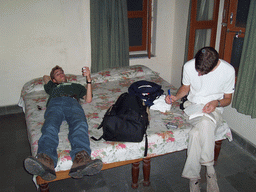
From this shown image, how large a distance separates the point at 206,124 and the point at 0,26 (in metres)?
3.69

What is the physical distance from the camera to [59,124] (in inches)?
94.1

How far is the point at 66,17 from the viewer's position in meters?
4.11

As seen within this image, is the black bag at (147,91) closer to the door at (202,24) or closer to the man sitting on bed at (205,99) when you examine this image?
the man sitting on bed at (205,99)

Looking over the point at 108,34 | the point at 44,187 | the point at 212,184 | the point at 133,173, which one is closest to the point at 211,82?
the point at 212,184

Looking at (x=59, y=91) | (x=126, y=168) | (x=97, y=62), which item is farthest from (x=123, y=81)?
(x=126, y=168)

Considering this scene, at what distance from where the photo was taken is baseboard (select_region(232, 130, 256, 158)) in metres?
2.99

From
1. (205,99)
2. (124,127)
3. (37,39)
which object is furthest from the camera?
(37,39)

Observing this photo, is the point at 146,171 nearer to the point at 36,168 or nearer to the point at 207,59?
the point at 36,168

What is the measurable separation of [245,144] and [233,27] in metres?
1.72

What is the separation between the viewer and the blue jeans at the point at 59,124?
2.00 metres

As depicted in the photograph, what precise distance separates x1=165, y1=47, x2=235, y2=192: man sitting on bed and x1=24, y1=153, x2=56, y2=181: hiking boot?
1304 millimetres

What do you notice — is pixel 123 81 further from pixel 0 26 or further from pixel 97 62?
pixel 0 26

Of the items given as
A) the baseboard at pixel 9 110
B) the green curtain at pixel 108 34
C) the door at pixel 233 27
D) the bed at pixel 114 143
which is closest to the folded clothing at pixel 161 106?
the bed at pixel 114 143

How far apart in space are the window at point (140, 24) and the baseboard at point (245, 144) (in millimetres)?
2418
